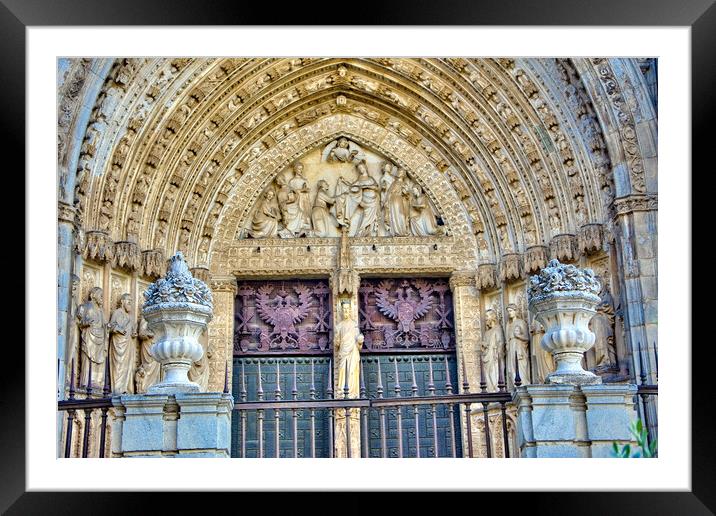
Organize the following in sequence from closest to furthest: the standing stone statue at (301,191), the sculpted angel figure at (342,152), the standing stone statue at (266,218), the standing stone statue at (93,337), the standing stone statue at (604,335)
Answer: the standing stone statue at (93,337), the standing stone statue at (604,335), the standing stone statue at (266,218), the standing stone statue at (301,191), the sculpted angel figure at (342,152)

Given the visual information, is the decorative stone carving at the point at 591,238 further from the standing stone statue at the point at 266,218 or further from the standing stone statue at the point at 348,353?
the standing stone statue at the point at 266,218

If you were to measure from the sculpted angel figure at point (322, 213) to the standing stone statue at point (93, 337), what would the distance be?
343 cm

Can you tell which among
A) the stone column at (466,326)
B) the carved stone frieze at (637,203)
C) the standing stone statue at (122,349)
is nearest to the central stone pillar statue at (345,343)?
the stone column at (466,326)

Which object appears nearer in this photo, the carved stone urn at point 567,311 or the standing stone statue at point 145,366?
the carved stone urn at point 567,311

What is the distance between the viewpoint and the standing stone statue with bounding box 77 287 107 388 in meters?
13.1

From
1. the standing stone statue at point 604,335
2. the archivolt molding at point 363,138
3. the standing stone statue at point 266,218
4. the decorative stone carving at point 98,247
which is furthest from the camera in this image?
the standing stone statue at point 266,218

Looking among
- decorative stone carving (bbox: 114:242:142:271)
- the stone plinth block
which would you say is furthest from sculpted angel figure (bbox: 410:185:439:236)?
the stone plinth block

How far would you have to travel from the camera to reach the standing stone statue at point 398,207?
15539 mm

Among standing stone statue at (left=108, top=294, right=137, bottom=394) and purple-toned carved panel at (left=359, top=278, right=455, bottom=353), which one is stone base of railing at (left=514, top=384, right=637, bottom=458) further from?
standing stone statue at (left=108, top=294, right=137, bottom=394)

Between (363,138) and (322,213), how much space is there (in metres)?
1.27

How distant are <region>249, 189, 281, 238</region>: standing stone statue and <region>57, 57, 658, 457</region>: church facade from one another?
0.03m
